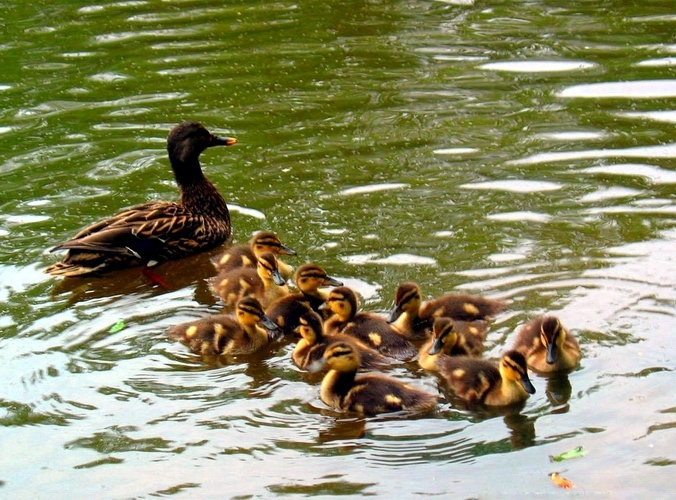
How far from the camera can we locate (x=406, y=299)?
19.2ft

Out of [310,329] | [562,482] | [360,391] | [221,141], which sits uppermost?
[221,141]

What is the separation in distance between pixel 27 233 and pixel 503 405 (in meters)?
3.57

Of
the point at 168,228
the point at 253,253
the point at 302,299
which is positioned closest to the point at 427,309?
the point at 302,299

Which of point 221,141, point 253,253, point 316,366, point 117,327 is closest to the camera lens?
point 316,366

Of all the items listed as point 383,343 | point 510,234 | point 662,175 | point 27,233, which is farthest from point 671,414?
point 27,233

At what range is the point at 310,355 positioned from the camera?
567 centimetres

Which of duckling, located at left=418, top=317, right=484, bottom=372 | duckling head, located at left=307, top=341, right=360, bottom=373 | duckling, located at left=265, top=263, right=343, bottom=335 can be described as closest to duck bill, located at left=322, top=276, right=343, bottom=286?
duckling, located at left=265, top=263, right=343, bottom=335

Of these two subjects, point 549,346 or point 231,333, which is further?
point 231,333

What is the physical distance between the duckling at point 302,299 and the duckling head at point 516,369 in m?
1.32

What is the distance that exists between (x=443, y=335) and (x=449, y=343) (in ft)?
0.24

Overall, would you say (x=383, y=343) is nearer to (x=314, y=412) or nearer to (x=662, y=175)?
(x=314, y=412)

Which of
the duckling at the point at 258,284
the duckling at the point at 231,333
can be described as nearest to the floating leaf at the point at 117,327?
the duckling at the point at 231,333

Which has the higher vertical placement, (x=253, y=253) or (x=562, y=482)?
(x=253, y=253)

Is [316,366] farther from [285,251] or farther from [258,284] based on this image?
[285,251]
